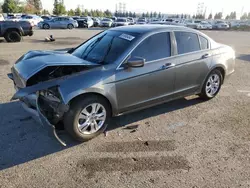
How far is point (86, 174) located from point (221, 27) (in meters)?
46.1

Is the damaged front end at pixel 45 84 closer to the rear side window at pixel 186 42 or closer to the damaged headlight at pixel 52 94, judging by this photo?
the damaged headlight at pixel 52 94

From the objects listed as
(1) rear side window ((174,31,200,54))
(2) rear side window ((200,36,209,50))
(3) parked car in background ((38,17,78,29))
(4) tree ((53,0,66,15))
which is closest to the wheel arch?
(1) rear side window ((174,31,200,54))

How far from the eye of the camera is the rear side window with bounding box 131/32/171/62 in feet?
13.0

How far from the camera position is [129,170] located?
3.04 metres

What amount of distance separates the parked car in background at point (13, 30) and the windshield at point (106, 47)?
10943 mm

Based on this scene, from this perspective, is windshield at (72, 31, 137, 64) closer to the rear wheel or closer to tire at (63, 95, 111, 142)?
tire at (63, 95, 111, 142)

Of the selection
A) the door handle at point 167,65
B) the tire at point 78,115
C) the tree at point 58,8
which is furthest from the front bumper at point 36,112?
the tree at point 58,8

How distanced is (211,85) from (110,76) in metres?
2.69

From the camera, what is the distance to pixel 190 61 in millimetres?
4555

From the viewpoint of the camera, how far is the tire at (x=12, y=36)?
13.7 m

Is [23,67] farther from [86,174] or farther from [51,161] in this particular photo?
[86,174]

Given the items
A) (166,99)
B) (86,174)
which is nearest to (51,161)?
(86,174)

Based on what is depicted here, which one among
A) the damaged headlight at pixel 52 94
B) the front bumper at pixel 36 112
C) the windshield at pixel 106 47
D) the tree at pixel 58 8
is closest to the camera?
the front bumper at pixel 36 112

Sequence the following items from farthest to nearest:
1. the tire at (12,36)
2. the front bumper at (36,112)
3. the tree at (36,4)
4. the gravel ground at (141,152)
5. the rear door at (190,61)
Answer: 1. the tree at (36,4)
2. the tire at (12,36)
3. the rear door at (190,61)
4. the front bumper at (36,112)
5. the gravel ground at (141,152)
